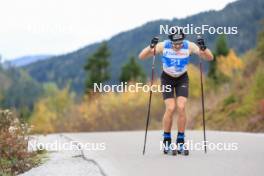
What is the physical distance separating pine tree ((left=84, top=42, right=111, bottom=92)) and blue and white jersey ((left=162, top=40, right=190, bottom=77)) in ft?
271

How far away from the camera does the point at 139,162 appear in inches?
434

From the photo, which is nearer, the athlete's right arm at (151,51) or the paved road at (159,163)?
the paved road at (159,163)

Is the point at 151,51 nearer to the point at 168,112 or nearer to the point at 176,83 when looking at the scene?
the point at 176,83

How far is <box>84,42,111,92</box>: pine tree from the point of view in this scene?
9588 centimetres

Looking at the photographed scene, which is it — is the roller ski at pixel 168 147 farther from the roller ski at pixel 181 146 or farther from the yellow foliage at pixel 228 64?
the yellow foliage at pixel 228 64

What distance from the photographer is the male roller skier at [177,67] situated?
11.7 metres

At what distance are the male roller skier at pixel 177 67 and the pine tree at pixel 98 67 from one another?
3244 inches

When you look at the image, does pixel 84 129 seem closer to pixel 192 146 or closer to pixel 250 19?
pixel 192 146

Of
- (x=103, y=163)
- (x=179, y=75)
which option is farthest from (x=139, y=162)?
(x=179, y=75)

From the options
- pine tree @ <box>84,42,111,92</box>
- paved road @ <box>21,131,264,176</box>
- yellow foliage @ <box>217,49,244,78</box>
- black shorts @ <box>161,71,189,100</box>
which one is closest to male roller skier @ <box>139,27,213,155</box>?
black shorts @ <box>161,71,189,100</box>

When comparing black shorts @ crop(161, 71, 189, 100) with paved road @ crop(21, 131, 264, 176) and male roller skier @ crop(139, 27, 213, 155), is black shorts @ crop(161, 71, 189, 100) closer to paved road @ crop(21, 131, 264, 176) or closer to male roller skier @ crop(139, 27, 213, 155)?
male roller skier @ crop(139, 27, 213, 155)

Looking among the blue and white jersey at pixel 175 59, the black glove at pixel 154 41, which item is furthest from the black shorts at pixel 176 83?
the black glove at pixel 154 41

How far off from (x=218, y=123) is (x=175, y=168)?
22588 millimetres

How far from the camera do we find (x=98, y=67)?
9881cm
